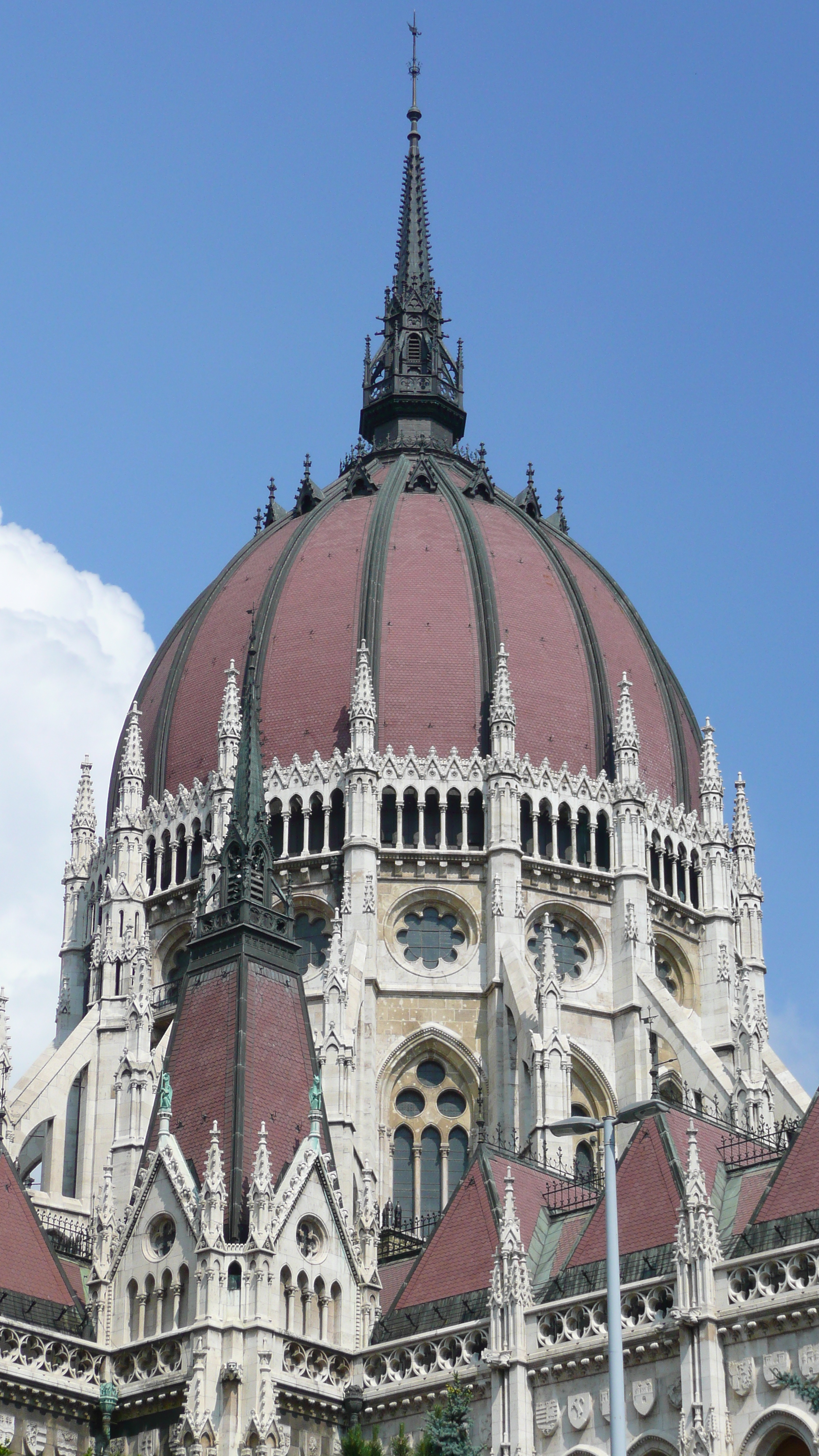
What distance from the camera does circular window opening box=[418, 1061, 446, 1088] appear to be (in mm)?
72562

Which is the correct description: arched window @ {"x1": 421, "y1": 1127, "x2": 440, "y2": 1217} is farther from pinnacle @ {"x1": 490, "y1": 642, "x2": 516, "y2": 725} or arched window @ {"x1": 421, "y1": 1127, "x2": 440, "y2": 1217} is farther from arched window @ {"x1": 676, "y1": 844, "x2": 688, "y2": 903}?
pinnacle @ {"x1": 490, "y1": 642, "x2": 516, "y2": 725}

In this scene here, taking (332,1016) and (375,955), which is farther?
(375,955)

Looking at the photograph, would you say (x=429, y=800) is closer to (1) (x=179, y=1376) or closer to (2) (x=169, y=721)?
(2) (x=169, y=721)

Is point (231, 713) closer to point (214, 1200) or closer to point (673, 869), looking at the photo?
point (673, 869)

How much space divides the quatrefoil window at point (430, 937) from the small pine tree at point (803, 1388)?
90.2ft

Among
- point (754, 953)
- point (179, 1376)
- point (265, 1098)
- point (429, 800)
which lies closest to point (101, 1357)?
point (179, 1376)

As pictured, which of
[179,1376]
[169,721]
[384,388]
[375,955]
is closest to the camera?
[179,1376]

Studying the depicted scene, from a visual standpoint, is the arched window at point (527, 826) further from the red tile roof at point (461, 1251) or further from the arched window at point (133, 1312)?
the arched window at point (133, 1312)

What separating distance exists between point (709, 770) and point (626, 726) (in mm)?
4802

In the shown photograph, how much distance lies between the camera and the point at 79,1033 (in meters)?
73.5

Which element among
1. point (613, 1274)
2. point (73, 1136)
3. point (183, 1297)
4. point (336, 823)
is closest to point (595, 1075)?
point (336, 823)

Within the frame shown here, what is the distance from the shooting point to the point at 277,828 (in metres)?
74.8

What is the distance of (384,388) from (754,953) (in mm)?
24211

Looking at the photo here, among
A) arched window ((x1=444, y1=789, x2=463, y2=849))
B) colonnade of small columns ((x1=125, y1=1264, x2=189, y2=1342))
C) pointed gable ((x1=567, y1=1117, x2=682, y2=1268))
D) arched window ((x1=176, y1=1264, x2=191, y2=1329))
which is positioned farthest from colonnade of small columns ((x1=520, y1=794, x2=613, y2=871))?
arched window ((x1=176, y1=1264, x2=191, y2=1329))
